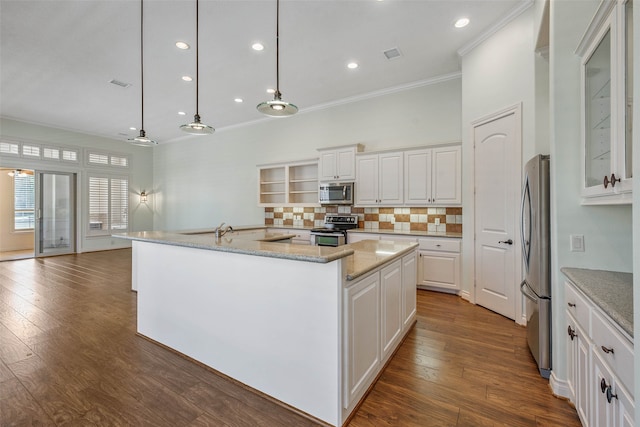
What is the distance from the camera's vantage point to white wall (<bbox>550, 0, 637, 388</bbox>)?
1822 millimetres

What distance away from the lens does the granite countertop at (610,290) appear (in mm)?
1114

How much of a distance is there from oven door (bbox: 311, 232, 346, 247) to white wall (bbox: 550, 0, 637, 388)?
3118mm

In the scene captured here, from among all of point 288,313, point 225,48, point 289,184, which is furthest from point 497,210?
point 225,48

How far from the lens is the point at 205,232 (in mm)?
4109

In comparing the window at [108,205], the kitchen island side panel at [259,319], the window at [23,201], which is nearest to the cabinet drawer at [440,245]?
the kitchen island side panel at [259,319]

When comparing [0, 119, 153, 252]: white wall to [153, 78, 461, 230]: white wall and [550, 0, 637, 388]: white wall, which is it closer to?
[153, 78, 461, 230]: white wall

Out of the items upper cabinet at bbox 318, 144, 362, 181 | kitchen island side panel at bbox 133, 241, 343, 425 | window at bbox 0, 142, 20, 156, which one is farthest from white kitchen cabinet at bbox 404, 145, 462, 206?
window at bbox 0, 142, 20, 156

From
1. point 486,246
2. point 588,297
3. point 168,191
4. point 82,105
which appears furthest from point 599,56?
point 168,191

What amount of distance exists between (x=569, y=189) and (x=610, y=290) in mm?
751

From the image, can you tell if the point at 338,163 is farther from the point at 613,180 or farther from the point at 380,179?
the point at 613,180

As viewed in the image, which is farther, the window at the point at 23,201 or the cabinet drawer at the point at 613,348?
the window at the point at 23,201

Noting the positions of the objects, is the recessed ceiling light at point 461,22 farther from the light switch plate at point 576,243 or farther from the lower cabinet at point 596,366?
the lower cabinet at point 596,366

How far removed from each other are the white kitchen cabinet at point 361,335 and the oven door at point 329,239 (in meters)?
2.69

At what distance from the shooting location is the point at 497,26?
3395mm
